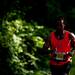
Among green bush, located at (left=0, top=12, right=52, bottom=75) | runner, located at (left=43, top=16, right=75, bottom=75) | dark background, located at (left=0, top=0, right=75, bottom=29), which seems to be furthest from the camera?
dark background, located at (left=0, top=0, right=75, bottom=29)

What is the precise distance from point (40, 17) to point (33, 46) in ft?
20.7

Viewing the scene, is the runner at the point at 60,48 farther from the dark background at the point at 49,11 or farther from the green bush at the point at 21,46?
the dark background at the point at 49,11

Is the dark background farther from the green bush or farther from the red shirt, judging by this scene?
the red shirt

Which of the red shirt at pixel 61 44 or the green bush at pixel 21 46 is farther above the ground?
the red shirt at pixel 61 44

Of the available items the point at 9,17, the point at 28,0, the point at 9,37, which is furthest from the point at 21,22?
the point at 28,0

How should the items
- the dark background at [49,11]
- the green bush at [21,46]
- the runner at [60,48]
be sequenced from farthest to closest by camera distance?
the dark background at [49,11] < the green bush at [21,46] < the runner at [60,48]

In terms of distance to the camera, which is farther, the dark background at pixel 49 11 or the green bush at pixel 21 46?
the dark background at pixel 49 11

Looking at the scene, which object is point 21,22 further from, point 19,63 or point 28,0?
point 28,0

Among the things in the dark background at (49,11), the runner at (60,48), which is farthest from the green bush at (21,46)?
the dark background at (49,11)

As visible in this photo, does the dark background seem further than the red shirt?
Yes

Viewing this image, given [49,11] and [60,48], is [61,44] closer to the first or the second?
[60,48]

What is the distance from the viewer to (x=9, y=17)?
1359cm

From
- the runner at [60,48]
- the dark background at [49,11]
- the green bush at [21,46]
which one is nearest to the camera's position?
the runner at [60,48]

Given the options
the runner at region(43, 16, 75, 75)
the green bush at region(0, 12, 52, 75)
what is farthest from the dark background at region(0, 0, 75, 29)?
the runner at region(43, 16, 75, 75)
